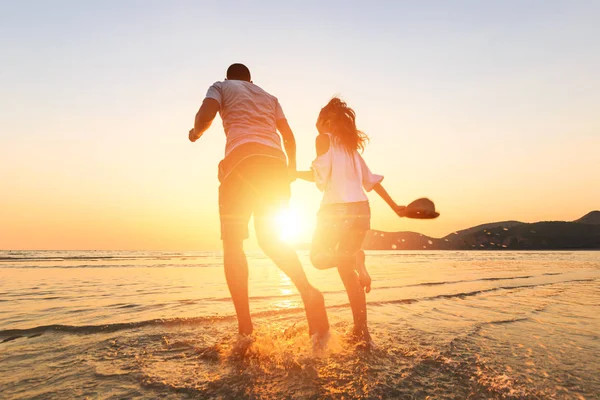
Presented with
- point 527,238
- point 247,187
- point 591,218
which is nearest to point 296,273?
point 247,187

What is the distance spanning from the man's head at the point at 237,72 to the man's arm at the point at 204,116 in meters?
0.48

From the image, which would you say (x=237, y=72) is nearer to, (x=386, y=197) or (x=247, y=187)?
(x=247, y=187)

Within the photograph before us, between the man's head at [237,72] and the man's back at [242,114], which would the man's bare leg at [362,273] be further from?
the man's head at [237,72]

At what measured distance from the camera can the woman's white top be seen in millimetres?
3314

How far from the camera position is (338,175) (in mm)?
3371

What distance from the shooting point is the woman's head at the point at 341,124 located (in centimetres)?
350

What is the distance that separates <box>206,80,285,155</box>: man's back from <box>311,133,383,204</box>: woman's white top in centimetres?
51

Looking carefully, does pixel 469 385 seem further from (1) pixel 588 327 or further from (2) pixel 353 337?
(1) pixel 588 327

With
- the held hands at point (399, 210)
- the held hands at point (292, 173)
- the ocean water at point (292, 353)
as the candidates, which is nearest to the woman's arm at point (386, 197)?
the held hands at point (399, 210)

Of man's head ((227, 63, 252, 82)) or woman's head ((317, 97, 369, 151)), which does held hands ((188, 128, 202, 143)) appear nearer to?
man's head ((227, 63, 252, 82))

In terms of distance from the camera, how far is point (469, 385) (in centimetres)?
207

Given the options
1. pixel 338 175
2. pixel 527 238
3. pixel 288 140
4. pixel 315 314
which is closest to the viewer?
pixel 315 314

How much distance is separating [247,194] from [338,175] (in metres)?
0.95

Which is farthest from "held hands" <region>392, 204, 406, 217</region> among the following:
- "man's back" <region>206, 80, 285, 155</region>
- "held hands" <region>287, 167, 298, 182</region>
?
"man's back" <region>206, 80, 285, 155</region>
